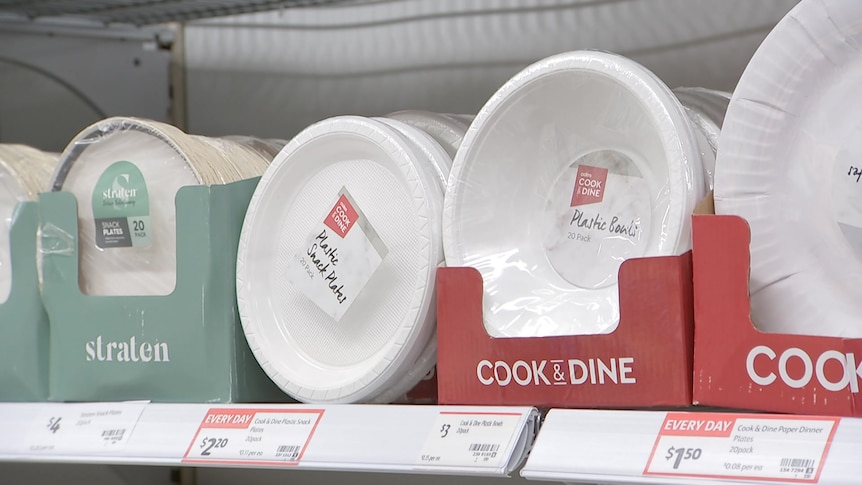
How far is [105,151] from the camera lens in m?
1.26

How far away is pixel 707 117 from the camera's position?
42.4 inches

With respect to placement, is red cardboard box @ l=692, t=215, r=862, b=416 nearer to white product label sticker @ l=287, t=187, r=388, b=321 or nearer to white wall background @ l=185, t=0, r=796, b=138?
white product label sticker @ l=287, t=187, r=388, b=321

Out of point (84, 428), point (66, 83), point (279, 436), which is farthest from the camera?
point (66, 83)

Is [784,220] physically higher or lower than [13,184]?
higher

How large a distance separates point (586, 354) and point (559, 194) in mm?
208

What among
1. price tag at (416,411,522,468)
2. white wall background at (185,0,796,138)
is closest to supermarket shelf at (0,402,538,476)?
price tag at (416,411,522,468)

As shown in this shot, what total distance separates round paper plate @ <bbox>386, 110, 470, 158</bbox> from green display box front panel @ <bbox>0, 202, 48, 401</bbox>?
46cm

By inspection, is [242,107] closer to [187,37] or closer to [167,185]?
[187,37]

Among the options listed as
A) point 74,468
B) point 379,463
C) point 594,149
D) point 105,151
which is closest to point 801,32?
point 594,149

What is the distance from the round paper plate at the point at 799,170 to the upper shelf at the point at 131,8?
1003 millimetres

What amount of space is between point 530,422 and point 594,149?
292 millimetres

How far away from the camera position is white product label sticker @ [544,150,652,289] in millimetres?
1030

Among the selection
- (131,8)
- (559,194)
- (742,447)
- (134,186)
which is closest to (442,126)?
(559,194)

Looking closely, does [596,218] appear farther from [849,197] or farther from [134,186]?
[134,186]
